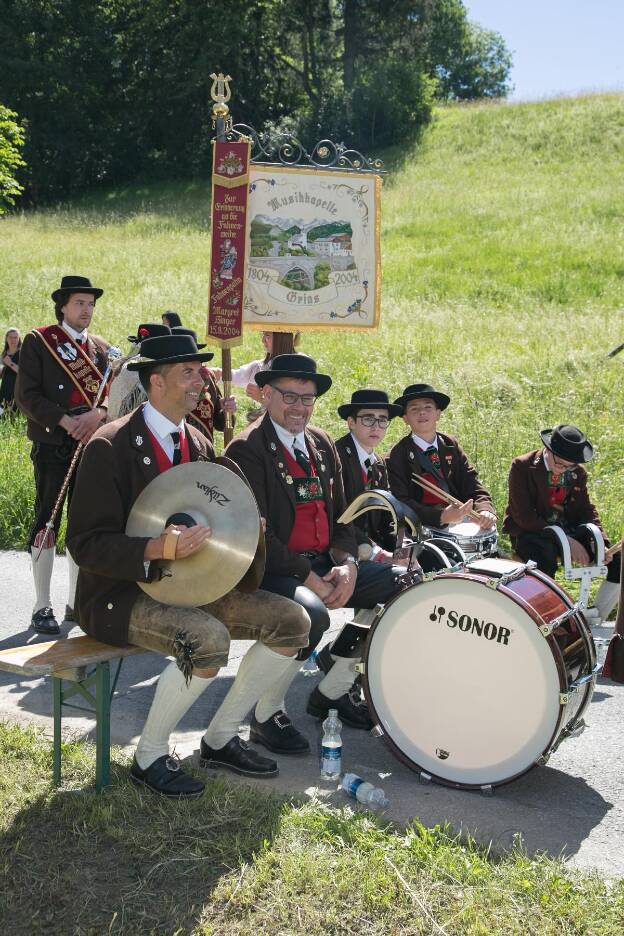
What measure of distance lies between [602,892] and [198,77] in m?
48.0

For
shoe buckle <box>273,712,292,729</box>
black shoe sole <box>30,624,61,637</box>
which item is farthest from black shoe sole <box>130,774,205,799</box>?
black shoe sole <box>30,624,61,637</box>

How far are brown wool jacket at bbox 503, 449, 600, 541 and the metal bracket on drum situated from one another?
2436 mm

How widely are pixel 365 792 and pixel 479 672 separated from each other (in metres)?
0.78

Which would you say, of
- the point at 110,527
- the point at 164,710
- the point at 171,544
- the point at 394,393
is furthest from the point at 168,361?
the point at 394,393

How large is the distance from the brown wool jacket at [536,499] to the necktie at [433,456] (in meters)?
0.58

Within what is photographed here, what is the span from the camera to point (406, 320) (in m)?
17.9

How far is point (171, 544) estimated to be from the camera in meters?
4.39

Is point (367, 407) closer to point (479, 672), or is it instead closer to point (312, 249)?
point (312, 249)

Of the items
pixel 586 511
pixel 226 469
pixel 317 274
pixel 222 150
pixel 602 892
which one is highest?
pixel 222 150

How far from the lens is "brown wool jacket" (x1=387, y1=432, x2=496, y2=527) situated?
711 cm

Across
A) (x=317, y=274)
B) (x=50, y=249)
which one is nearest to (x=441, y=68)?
(x=50, y=249)

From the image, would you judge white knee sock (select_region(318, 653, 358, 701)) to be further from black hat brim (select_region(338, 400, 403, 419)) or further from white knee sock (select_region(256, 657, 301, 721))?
black hat brim (select_region(338, 400, 403, 419))

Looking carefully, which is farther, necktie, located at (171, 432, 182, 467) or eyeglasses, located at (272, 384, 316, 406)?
eyeglasses, located at (272, 384, 316, 406)

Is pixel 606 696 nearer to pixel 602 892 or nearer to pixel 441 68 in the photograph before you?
pixel 602 892
